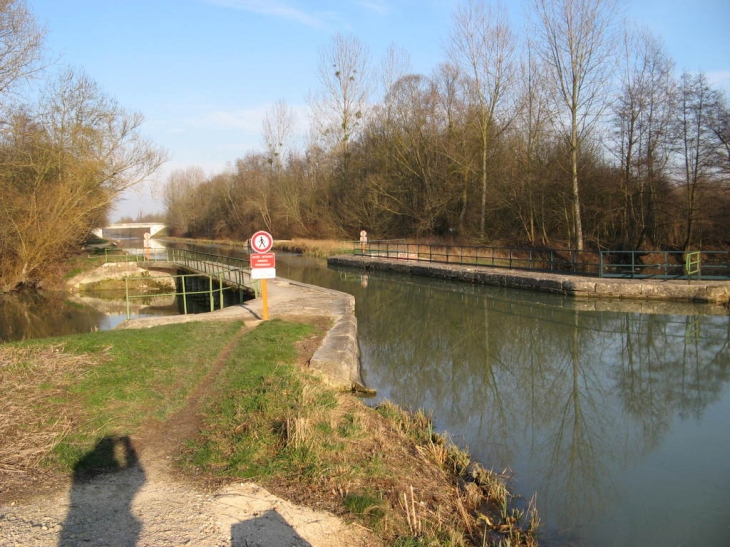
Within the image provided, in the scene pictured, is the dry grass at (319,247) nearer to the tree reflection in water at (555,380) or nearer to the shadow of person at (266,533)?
the tree reflection in water at (555,380)

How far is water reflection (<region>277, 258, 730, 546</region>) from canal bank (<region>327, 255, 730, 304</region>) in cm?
112

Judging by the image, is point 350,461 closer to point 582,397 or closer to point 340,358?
point 340,358

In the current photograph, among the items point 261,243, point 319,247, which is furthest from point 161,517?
point 319,247

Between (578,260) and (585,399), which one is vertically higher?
(578,260)

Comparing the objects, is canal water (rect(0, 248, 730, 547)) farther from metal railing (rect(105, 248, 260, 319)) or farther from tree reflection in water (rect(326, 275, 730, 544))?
metal railing (rect(105, 248, 260, 319))

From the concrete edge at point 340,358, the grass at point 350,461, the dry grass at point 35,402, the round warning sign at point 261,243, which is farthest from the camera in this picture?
the round warning sign at point 261,243

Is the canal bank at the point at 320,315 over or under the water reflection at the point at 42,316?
over

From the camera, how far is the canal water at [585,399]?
205 inches

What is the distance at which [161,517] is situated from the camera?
403 centimetres

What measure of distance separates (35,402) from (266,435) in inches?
116

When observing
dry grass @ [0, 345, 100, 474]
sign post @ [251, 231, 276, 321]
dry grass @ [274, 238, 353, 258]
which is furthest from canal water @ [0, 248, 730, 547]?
dry grass @ [274, 238, 353, 258]

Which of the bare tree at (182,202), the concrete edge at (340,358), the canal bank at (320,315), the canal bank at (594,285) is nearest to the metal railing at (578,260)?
the canal bank at (594,285)

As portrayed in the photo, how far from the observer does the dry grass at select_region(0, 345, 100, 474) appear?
197 inches

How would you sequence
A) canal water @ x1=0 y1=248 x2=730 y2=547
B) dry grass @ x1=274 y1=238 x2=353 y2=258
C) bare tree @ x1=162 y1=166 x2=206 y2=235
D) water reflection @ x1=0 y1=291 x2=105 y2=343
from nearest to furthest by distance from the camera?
canal water @ x1=0 y1=248 x2=730 y2=547 < water reflection @ x1=0 y1=291 x2=105 y2=343 < dry grass @ x1=274 y1=238 x2=353 y2=258 < bare tree @ x1=162 y1=166 x2=206 y2=235
